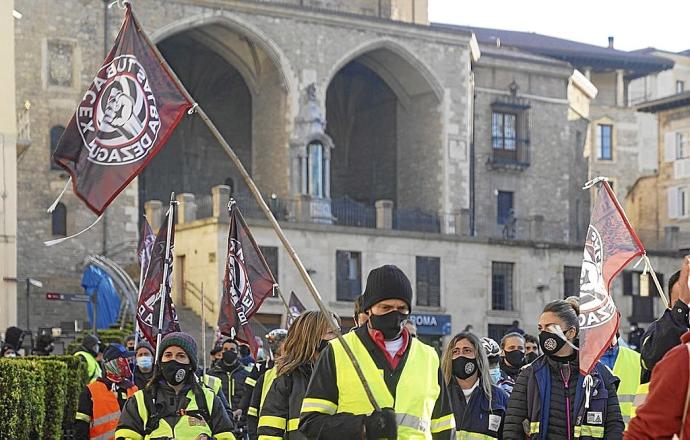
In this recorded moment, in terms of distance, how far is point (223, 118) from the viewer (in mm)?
52969

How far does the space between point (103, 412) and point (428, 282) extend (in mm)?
34536

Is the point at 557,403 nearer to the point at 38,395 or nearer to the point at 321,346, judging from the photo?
the point at 321,346

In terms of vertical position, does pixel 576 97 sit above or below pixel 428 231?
above

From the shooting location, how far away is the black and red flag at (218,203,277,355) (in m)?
17.7

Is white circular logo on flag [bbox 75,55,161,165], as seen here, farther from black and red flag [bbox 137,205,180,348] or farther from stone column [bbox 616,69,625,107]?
stone column [bbox 616,69,625,107]

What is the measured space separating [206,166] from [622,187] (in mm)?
22771

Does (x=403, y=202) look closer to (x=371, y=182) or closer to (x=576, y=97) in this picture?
(x=371, y=182)

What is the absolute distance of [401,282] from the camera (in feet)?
22.9

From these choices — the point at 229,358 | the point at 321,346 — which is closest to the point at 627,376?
the point at 321,346

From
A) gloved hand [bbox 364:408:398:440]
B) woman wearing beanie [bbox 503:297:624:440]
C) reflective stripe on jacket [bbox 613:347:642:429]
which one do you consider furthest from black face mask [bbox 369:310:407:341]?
reflective stripe on jacket [bbox 613:347:642:429]

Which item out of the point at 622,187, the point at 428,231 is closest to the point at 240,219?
the point at 428,231

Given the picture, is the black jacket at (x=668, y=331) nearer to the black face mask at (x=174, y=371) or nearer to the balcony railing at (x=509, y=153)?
the black face mask at (x=174, y=371)

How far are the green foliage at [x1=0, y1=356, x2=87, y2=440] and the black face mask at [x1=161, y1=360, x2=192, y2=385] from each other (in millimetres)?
4615

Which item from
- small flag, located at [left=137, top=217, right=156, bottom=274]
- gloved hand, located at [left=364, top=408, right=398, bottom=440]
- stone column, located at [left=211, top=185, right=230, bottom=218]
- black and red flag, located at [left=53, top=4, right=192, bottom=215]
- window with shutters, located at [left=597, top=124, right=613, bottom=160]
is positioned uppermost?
window with shutters, located at [left=597, top=124, right=613, bottom=160]
